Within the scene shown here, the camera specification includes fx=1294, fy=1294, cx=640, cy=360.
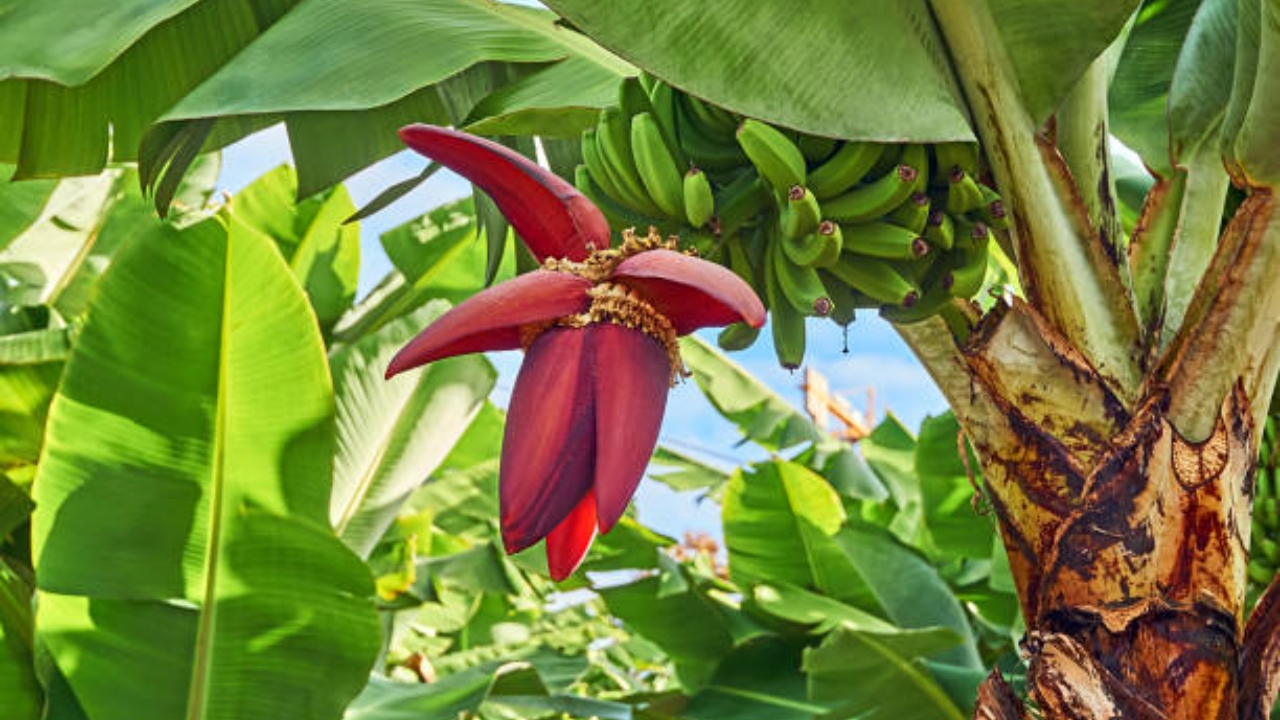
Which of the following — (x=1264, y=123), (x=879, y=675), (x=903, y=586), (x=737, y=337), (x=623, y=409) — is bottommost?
(x=879, y=675)

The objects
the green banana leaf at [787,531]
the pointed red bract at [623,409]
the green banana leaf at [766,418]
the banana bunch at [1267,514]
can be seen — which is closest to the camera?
the pointed red bract at [623,409]

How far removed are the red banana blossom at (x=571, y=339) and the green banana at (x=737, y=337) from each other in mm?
455

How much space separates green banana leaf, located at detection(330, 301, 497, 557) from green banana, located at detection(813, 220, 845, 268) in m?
1.41

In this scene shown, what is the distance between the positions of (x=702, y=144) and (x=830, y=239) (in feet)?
0.53

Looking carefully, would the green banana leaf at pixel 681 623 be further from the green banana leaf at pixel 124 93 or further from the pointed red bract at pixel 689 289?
the pointed red bract at pixel 689 289

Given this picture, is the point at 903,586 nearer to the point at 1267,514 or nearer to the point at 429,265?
the point at 1267,514

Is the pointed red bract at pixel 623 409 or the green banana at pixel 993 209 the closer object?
the pointed red bract at pixel 623 409

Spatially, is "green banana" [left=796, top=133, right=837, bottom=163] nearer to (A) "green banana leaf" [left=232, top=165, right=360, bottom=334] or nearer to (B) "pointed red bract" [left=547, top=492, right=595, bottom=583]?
(B) "pointed red bract" [left=547, top=492, right=595, bottom=583]

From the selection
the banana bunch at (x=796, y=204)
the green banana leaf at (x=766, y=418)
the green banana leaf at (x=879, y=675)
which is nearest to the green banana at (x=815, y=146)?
the banana bunch at (x=796, y=204)

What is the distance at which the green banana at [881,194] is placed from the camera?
1.03m

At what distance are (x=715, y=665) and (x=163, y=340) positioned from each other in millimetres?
1434

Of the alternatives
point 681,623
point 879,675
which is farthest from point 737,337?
point 681,623

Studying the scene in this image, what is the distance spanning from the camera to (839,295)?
3.76 ft

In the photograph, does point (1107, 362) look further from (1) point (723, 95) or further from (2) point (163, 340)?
(2) point (163, 340)
